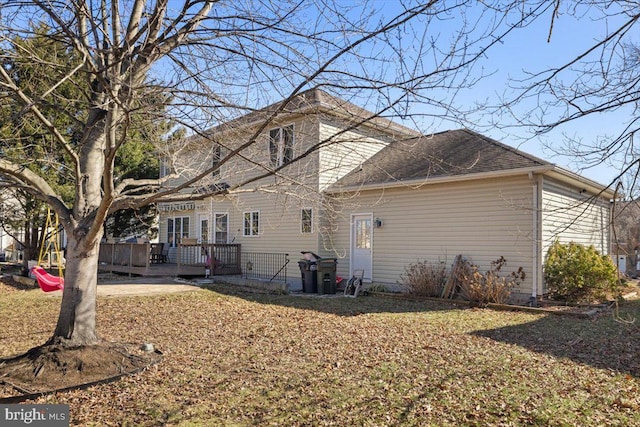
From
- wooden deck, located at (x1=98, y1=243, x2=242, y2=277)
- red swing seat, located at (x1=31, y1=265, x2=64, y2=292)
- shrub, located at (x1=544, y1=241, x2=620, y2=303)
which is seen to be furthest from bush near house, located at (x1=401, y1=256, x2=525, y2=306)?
red swing seat, located at (x1=31, y1=265, x2=64, y2=292)

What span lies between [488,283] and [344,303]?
344 centimetres

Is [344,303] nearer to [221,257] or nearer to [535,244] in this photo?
[535,244]

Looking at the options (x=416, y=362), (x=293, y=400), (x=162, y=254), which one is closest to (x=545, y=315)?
(x=416, y=362)

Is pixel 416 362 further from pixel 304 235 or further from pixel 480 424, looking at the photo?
pixel 304 235

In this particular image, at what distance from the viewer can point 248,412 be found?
4312 millimetres

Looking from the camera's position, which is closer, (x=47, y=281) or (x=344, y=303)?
(x=47, y=281)

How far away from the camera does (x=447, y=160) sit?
13.5 metres

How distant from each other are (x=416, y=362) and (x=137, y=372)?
3.35 metres

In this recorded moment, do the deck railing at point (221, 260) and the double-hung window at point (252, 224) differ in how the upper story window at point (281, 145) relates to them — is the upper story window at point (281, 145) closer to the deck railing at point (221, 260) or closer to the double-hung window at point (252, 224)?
the double-hung window at point (252, 224)

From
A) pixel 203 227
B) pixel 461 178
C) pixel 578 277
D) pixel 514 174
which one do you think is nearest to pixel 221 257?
pixel 203 227

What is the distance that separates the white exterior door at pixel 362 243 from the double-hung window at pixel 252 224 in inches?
157

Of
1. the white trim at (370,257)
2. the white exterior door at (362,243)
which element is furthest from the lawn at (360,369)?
the white exterior door at (362,243)

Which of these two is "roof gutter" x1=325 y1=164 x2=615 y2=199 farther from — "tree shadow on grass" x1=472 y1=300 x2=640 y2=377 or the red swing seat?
the red swing seat

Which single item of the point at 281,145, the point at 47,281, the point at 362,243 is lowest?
the point at 47,281
